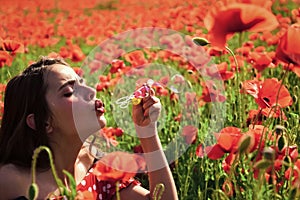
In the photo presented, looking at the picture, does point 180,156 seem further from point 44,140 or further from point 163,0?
point 163,0

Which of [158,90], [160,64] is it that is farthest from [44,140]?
[160,64]

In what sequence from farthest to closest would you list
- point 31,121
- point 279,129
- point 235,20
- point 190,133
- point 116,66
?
point 116,66 → point 190,133 → point 31,121 → point 235,20 → point 279,129

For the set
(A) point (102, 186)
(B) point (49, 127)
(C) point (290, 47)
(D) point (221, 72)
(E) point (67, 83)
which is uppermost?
(C) point (290, 47)

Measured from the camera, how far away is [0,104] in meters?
2.42

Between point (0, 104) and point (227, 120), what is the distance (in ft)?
2.82

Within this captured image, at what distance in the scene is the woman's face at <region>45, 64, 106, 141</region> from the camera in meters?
1.66

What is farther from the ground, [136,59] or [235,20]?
[235,20]

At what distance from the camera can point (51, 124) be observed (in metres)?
1.73

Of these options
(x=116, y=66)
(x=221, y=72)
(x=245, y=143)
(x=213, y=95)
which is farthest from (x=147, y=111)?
(x=116, y=66)

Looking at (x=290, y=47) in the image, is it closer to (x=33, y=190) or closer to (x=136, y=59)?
(x=33, y=190)

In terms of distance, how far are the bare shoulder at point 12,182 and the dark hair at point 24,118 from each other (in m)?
0.04

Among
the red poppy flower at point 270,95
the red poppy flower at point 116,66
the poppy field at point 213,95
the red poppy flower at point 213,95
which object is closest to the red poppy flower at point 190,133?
the poppy field at point 213,95

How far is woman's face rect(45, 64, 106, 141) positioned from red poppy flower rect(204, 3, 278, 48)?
35 centimetres

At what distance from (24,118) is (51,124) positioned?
0.08m
